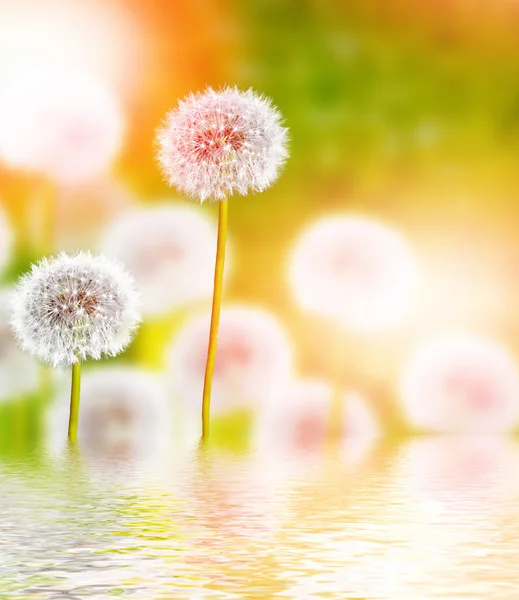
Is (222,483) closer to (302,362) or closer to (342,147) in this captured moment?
(302,362)

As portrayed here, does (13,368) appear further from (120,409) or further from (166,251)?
(166,251)

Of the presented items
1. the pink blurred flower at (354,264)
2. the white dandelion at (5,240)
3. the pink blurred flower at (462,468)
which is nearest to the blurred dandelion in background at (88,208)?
the white dandelion at (5,240)

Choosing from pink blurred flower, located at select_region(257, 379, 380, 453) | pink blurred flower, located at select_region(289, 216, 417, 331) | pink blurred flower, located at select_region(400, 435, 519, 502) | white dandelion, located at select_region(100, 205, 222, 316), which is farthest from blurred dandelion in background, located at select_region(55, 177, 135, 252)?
pink blurred flower, located at select_region(400, 435, 519, 502)

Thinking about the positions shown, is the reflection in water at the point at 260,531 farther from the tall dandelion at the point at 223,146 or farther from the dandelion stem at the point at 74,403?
the tall dandelion at the point at 223,146

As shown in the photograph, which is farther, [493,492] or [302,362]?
[302,362]

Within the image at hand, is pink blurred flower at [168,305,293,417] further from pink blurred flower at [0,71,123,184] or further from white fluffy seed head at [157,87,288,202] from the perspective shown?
pink blurred flower at [0,71,123,184]

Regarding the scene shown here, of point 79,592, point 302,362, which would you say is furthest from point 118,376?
point 79,592
